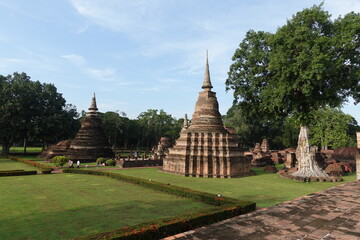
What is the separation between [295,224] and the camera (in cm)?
856

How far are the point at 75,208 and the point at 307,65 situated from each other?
18.8 m

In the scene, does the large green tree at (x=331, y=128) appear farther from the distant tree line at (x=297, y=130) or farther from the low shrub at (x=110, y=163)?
the low shrub at (x=110, y=163)

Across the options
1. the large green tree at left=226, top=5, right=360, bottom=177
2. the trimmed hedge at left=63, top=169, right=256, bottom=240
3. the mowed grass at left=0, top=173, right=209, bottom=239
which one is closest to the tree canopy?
the large green tree at left=226, top=5, right=360, bottom=177

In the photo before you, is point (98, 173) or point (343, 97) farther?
point (98, 173)

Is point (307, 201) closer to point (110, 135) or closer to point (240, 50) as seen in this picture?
point (240, 50)

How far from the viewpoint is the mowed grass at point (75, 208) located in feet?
28.6

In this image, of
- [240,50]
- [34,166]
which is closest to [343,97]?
[240,50]

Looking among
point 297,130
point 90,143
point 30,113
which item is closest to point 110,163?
point 90,143

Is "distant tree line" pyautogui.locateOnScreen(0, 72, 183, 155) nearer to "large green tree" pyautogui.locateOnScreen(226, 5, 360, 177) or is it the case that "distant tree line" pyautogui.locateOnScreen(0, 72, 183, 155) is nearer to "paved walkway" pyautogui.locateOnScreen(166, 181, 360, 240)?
"large green tree" pyautogui.locateOnScreen(226, 5, 360, 177)

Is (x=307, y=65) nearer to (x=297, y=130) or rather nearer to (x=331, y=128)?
(x=331, y=128)

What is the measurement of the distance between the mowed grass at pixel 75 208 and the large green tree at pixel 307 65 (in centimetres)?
1327

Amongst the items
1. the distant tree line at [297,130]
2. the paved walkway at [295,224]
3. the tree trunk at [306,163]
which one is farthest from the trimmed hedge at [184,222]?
the distant tree line at [297,130]

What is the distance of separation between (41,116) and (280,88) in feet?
134

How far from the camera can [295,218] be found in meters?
9.22
